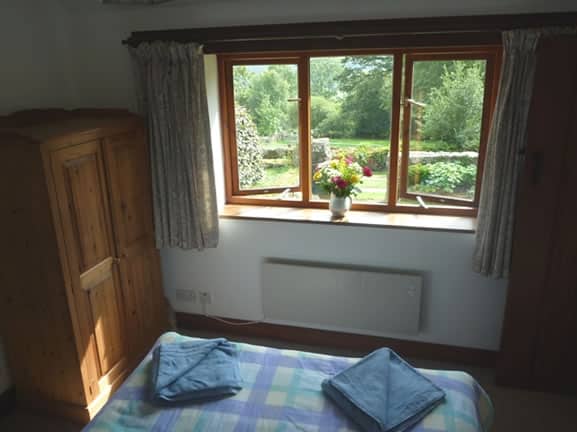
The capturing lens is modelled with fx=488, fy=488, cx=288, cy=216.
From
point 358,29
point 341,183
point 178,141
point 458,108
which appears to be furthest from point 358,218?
point 178,141

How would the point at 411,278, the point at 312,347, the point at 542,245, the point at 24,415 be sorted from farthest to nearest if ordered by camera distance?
the point at 312,347 < the point at 411,278 < the point at 24,415 < the point at 542,245

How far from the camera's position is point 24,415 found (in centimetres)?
279

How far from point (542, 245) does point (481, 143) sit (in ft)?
2.34

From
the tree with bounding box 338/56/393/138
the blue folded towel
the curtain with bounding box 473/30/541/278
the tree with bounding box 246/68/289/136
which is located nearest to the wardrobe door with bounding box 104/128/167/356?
the tree with bounding box 246/68/289/136

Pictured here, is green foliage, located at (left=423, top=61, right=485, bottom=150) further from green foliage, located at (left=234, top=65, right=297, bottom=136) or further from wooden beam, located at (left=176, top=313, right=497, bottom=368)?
wooden beam, located at (left=176, top=313, right=497, bottom=368)

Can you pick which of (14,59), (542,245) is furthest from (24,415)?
(542,245)

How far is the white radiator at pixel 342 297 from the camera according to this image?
9.94 feet

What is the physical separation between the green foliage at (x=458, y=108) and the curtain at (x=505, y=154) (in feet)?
1.01

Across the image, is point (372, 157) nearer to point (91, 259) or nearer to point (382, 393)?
point (382, 393)

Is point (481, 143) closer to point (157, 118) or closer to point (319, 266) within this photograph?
point (319, 266)

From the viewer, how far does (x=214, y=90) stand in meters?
3.20

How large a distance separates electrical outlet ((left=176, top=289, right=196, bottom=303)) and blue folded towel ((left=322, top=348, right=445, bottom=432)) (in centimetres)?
161

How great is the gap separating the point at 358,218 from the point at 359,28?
3.70 ft

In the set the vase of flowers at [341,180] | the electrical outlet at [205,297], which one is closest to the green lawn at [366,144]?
the vase of flowers at [341,180]
